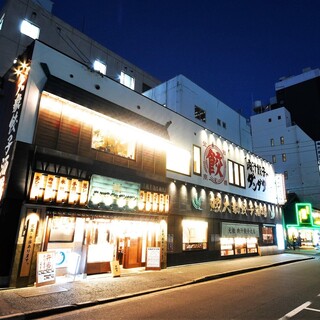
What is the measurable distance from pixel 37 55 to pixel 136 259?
1227cm

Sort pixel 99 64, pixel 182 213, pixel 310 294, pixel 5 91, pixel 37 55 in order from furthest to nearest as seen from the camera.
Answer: pixel 99 64, pixel 182 213, pixel 5 91, pixel 37 55, pixel 310 294

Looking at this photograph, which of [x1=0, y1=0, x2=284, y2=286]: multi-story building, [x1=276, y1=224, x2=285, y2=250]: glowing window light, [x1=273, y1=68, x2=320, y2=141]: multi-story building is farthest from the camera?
[x1=273, y1=68, x2=320, y2=141]: multi-story building

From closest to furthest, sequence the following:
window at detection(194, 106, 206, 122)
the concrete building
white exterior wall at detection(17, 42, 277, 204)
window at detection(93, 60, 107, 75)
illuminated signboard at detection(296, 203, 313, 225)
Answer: white exterior wall at detection(17, 42, 277, 204) < the concrete building < window at detection(194, 106, 206, 122) < window at detection(93, 60, 107, 75) < illuminated signboard at detection(296, 203, 313, 225)

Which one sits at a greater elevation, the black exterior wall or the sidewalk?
the black exterior wall

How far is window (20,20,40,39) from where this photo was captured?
21609 millimetres

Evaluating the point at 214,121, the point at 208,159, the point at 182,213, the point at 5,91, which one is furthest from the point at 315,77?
the point at 5,91

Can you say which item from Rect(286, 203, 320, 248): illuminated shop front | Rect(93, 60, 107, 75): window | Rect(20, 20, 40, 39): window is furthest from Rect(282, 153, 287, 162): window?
Rect(20, 20, 40, 39): window

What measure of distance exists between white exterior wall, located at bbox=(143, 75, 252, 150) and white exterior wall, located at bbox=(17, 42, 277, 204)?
12.5 feet

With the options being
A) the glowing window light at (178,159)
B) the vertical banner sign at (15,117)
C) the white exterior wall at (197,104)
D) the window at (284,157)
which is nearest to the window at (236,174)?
the white exterior wall at (197,104)

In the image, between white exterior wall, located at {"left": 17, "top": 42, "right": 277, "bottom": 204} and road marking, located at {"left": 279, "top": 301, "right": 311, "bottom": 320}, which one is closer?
road marking, located at {"left": 279, "top": 301, "right": 311, "bottom": 320}

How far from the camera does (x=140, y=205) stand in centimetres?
1486

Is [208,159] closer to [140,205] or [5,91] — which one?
[140,205]

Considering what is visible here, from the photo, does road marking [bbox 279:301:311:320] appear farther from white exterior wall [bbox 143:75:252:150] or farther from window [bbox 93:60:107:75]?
window [bbox 93:60:107:75]

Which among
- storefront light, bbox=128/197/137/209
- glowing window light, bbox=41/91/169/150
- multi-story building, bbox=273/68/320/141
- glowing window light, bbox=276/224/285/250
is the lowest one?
glowing window light, bbox=276/224/285/250
